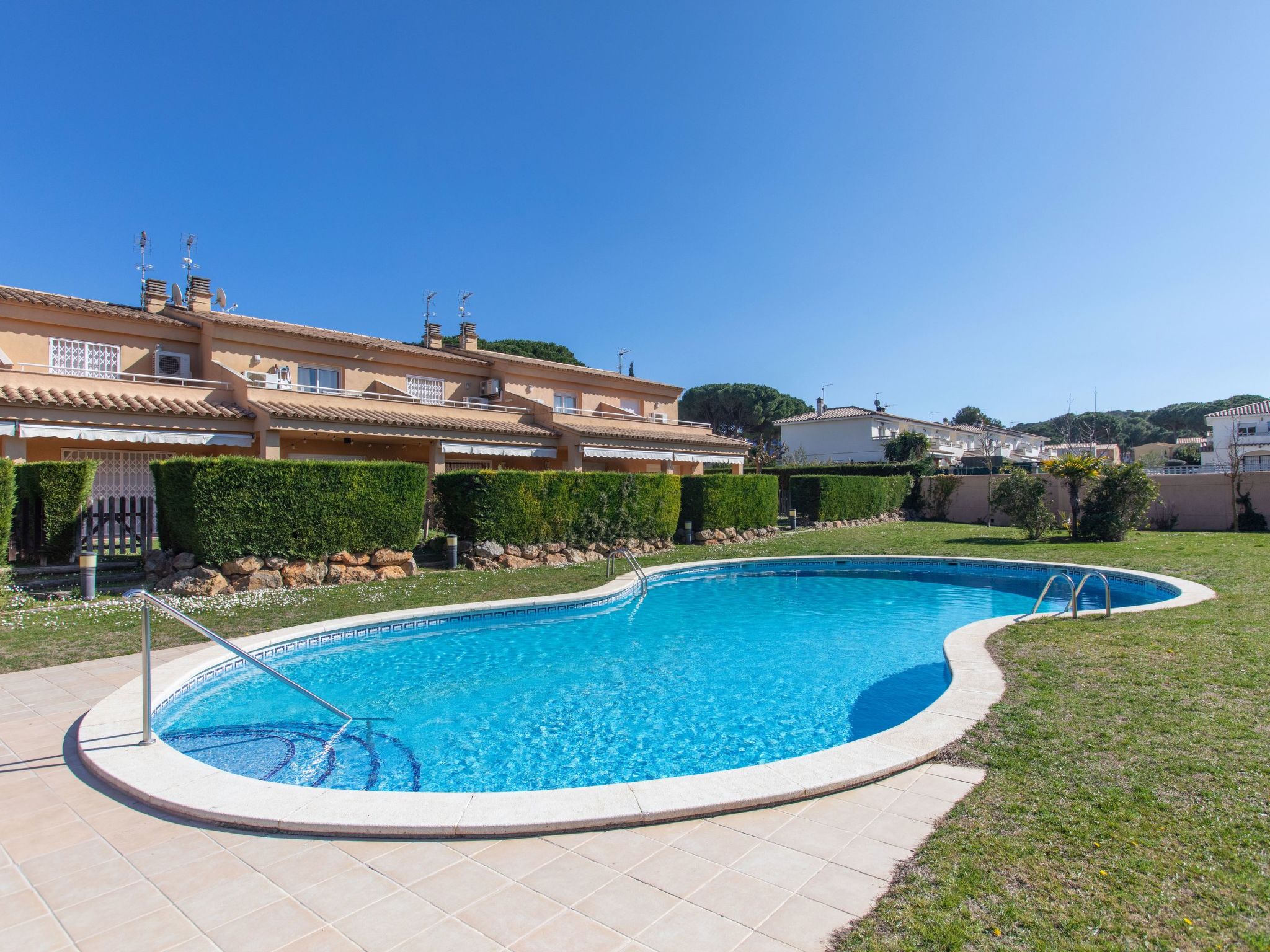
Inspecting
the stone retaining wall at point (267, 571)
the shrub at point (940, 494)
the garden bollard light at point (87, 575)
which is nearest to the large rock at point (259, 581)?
the stone retaining wall at point (267, 571)

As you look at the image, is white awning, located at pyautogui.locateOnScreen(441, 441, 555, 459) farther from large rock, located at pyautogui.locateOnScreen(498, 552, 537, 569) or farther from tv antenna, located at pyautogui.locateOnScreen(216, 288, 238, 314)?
tv antenna, located at pyautogui.locateOnScreen(216, 288, 238, 314)

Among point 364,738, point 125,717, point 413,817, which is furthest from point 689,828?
point 125,717

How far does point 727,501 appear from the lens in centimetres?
2630

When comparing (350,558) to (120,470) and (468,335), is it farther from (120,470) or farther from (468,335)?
(468,335)

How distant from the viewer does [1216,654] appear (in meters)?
8.59

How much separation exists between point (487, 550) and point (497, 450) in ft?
37.5

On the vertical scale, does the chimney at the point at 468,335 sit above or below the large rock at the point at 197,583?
above

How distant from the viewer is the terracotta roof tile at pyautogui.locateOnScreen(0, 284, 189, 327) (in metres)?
22.3

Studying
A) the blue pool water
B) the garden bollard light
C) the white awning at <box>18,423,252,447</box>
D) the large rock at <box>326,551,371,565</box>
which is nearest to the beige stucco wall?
the blue pool water

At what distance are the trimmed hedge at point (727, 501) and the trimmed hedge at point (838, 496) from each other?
4.35m

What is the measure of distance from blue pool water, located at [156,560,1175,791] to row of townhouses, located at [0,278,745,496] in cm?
1552

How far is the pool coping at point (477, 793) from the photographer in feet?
14.5

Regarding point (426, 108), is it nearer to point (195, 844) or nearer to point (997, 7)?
point (997, 7)

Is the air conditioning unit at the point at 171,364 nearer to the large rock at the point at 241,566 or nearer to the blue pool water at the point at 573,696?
the large rock at the point at 241,566
